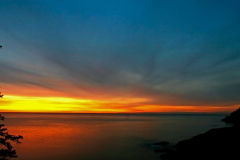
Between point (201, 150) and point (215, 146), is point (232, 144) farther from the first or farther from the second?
point (201, 150)

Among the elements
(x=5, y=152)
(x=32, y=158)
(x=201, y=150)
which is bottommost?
(x=32, y=158)

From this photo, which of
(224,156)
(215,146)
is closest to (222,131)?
(215,146)

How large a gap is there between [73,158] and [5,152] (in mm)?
29989

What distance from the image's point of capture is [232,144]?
34.1 metres

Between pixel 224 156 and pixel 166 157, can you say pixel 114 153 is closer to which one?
pixel 166 157

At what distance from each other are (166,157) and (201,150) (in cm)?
672

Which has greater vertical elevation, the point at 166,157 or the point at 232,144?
the point at 232,144

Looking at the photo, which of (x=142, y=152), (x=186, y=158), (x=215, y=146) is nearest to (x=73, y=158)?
(x=142, y=152)

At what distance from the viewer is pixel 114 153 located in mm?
46125

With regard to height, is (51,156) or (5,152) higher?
(5,152)

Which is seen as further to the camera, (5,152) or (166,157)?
(166,157)

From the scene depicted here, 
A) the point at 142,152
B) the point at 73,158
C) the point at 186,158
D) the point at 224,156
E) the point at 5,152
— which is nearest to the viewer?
the point at 5,152

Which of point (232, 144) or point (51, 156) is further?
point (51, 156)

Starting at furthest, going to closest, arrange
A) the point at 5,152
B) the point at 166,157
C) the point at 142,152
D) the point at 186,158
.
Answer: the point at 142,152 → the point at 166,157 → the point at 186,158 → the point at 5,152
